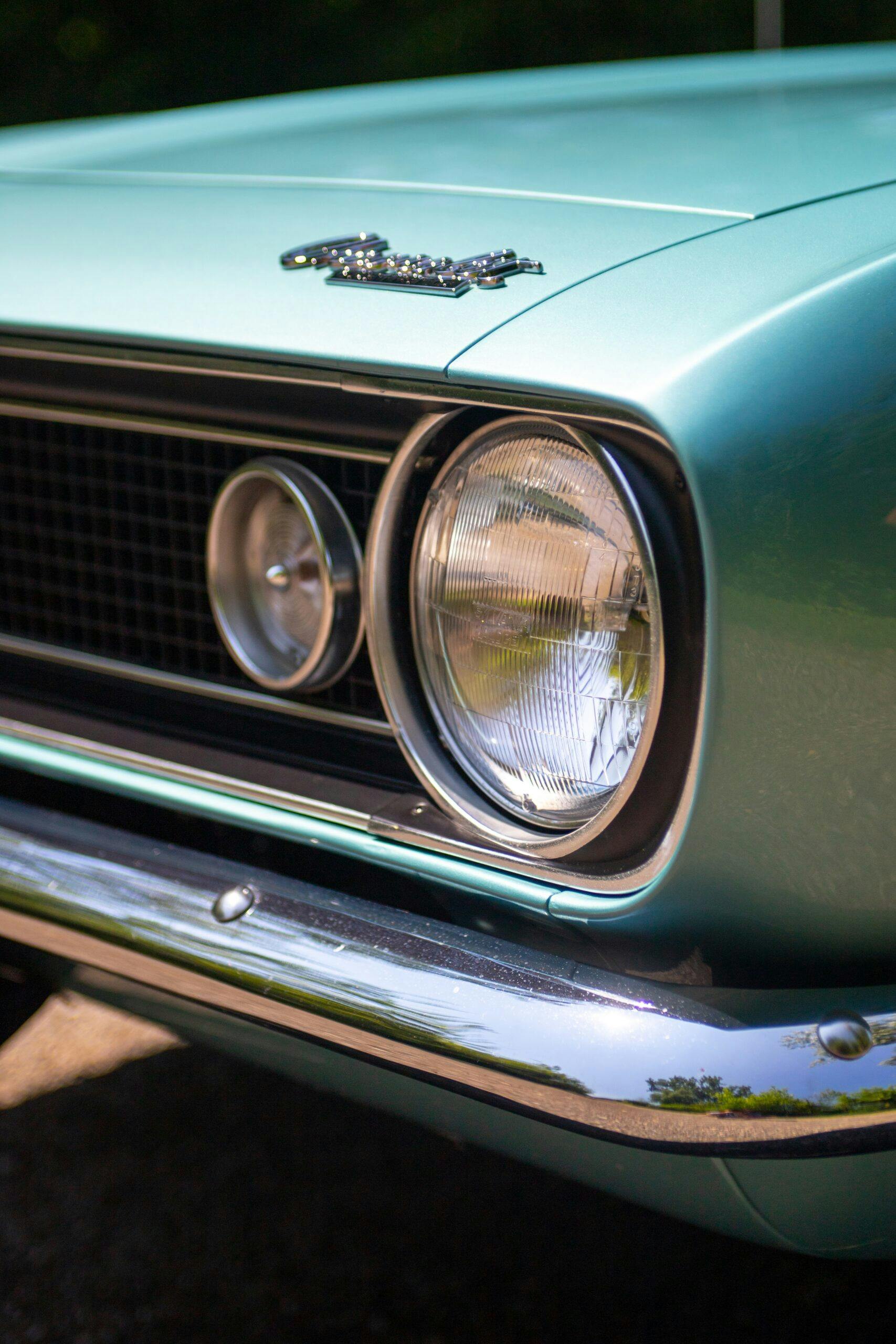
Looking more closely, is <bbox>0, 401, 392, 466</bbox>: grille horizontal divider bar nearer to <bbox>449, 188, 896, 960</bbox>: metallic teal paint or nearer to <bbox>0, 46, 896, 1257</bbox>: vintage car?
<bbox>0, 46, 896, 1257</bbox>: vintage car

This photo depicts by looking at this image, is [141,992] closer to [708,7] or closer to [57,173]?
[57,173]

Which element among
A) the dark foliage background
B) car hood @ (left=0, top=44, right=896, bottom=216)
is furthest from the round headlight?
the dark foliage background

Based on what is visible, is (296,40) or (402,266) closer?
(402,266)

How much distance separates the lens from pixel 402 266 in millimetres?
1244

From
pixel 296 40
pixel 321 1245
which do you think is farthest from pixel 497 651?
pixel 296 40

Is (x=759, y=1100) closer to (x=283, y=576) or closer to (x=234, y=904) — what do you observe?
(x=234, y=904)

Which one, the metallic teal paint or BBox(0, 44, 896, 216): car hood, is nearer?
the metallic teal paint

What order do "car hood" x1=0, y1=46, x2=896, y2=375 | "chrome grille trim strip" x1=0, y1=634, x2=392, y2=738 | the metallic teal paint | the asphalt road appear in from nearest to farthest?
the metallic teal paint < "car hood" x1=0, y1=46, x2=896, y2=375 < "chrome grille trim strip" x1=0, y1=634, x2=392, y2=738 < the asphalt road

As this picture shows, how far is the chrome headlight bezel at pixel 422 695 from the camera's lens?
1.13 meters

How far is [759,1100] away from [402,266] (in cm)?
78

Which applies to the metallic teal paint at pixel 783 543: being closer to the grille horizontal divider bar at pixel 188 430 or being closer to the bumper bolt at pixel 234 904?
the grille horizontal divider bar at pixel 188 430

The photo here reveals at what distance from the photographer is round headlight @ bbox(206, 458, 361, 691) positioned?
1308 millimetres

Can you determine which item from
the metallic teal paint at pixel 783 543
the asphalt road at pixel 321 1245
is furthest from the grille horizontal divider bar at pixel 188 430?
the asphalt road at pixel 321 1245

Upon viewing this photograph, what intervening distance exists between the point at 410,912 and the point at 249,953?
0.15 metres
